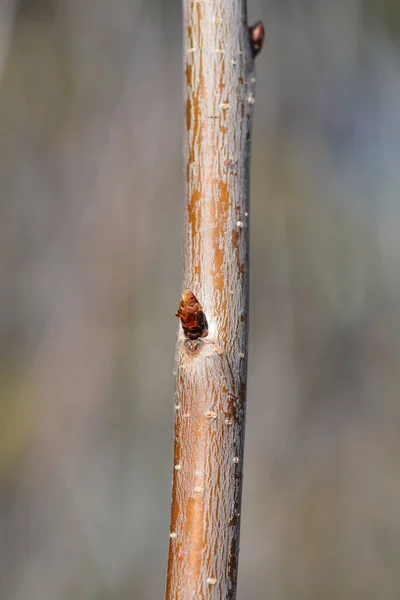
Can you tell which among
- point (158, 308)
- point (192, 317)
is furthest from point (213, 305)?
point (158, 308)

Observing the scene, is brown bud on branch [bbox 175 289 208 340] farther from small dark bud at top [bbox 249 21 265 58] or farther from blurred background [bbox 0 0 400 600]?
blurred background [bbox 0 0 400 600]

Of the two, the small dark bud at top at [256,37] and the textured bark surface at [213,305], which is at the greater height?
the small dark bud at top at [256,37]

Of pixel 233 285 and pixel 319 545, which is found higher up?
pixel 233 285

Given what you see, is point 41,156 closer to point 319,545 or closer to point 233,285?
point 319,545

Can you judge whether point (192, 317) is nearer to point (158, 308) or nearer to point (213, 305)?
point (213, 305)

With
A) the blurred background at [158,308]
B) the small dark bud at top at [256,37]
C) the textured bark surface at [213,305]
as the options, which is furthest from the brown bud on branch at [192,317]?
the blurred background at [158,308]

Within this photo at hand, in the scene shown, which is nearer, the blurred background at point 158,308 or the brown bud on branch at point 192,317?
the brown bud on branch at point 192,317

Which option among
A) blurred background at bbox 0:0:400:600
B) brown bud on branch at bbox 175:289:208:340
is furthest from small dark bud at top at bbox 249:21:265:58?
blurred background at bbox 0:0:400:600

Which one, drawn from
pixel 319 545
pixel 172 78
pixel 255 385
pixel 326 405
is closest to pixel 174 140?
pixel 172 78

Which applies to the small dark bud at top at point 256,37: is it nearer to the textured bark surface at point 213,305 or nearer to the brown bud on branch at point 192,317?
the textured bark surface at point 213,305
